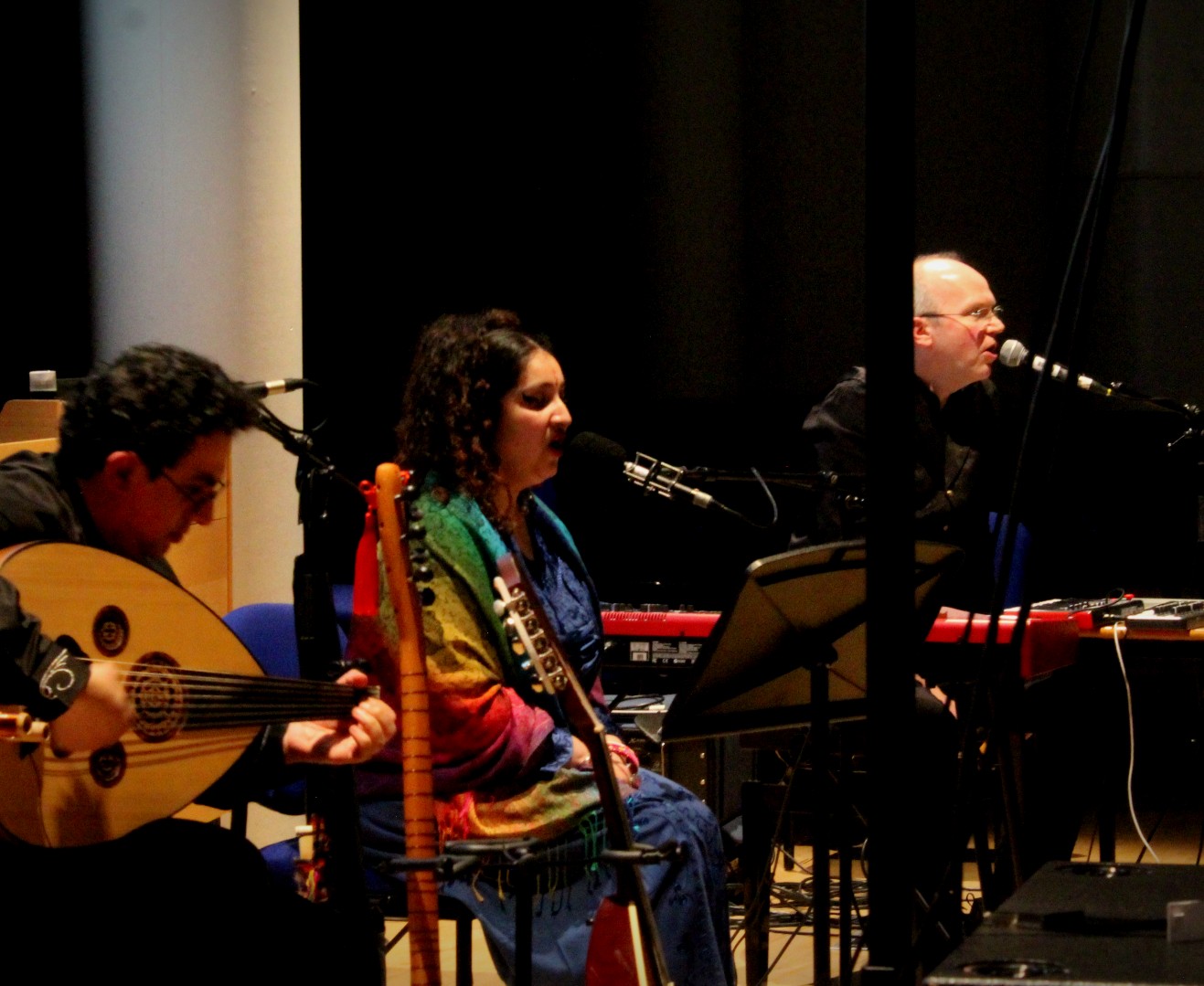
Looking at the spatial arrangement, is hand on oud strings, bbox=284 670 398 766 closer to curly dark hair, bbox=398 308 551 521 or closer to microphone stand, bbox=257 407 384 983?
microphone stand, bbox=257 407 384 983

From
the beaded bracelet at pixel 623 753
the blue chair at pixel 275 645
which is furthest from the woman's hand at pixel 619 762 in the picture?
the blue chair at pixel 275 645

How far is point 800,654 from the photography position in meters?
2.63

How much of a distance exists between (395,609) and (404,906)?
2.04 ft

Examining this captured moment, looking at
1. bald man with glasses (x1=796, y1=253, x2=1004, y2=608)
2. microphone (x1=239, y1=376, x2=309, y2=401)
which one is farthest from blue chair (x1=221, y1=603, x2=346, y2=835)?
bald man with glasses (x1=796, y1=253, x2=1004, y2=608)

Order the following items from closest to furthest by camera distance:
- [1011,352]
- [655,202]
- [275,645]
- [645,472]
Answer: [645,472], [275,645], [1011,352], [655,202]

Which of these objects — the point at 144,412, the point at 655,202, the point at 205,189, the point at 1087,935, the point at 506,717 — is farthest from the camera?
the point at 655,202

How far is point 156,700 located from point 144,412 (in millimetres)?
431

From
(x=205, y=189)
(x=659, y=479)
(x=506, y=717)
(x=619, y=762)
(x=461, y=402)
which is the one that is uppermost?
(x=205, y=189)

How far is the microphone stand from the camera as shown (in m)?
2.41

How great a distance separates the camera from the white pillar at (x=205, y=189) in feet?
13.8

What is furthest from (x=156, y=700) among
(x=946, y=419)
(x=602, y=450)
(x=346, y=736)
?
(x=946, y=419)

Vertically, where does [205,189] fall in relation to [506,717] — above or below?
above

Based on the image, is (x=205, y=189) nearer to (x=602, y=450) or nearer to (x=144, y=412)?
(x=602, y=450)

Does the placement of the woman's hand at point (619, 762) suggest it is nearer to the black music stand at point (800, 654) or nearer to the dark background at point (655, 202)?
the black music stand at point (800, 654)
